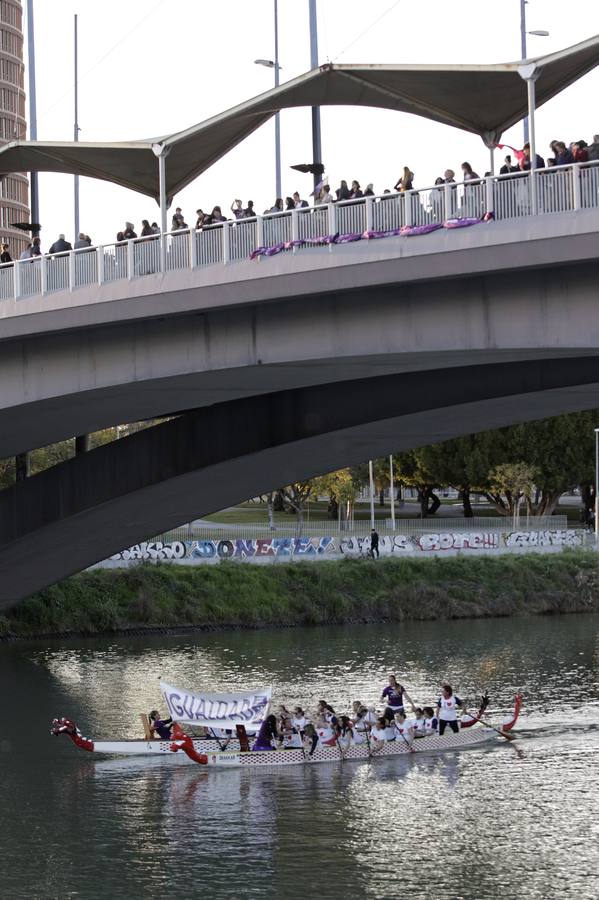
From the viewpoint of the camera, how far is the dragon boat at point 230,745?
29.1 meters

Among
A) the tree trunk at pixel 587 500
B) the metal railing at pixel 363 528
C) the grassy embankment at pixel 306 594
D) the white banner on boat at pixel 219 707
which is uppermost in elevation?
the tree trunk at pixel 587 500

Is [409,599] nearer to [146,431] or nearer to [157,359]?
[146,431]

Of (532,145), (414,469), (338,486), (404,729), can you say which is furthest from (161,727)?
(414,469)

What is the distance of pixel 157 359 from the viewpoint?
27.6 meters

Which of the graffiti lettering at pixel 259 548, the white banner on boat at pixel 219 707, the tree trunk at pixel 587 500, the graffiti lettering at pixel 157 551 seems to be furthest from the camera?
the tree trunk at pixel 587 500

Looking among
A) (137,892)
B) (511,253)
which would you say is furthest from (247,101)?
(137,892)

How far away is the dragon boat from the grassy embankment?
2135 cm

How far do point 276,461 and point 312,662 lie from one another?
416 inches

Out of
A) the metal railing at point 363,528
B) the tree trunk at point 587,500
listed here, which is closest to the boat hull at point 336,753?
the metal railing at point 363,528

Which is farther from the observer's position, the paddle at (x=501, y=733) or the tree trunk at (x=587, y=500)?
the tree trunk at (x=587, y=500)

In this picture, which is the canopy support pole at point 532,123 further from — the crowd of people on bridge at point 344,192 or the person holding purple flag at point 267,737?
the person holding purple flag at point 267,737

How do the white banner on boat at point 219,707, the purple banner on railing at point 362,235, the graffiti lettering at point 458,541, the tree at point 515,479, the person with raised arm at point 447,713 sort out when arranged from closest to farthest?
the purple banner on railing at point 362,235 < the white banner on boat at point 219,707 < the person with raised arm at point 447,713 < the graffiti lettering at point 458,541 < the tree at point 515,479

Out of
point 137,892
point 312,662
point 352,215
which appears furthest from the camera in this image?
point 312,662

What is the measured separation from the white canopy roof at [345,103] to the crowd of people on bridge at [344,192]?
1.11 metres
